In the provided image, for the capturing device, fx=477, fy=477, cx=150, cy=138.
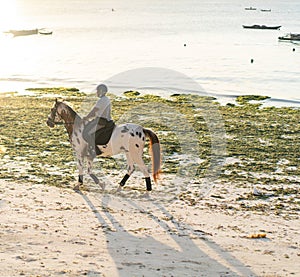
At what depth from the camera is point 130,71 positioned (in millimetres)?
58406

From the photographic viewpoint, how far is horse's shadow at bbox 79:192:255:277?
10.4 meters

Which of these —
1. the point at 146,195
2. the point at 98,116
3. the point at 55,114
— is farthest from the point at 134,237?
the point at 55,114

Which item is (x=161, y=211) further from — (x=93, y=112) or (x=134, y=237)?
(x=93, y=112)

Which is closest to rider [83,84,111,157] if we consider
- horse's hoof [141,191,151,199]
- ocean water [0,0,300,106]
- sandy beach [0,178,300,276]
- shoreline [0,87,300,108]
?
sandy beach [0,178,300,276]

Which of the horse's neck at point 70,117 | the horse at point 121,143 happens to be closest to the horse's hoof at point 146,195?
the horse at point 121,143

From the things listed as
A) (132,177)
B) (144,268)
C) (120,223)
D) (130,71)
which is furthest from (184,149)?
(130,71)

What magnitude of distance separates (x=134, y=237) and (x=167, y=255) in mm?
1367

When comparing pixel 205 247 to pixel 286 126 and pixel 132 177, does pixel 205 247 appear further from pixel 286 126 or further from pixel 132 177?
pixel 286 126

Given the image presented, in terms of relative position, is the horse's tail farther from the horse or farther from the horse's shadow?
the horse's shadow

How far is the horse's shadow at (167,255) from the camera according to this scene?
1045 cm

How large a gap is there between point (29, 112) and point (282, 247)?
21186 millimetres

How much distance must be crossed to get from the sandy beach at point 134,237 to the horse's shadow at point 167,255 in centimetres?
2

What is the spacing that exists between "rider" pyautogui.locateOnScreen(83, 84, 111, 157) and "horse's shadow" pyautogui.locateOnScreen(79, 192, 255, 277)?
3.11 meters

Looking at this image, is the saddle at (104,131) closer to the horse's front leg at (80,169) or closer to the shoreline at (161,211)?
the horse's front leg at (80,169)
